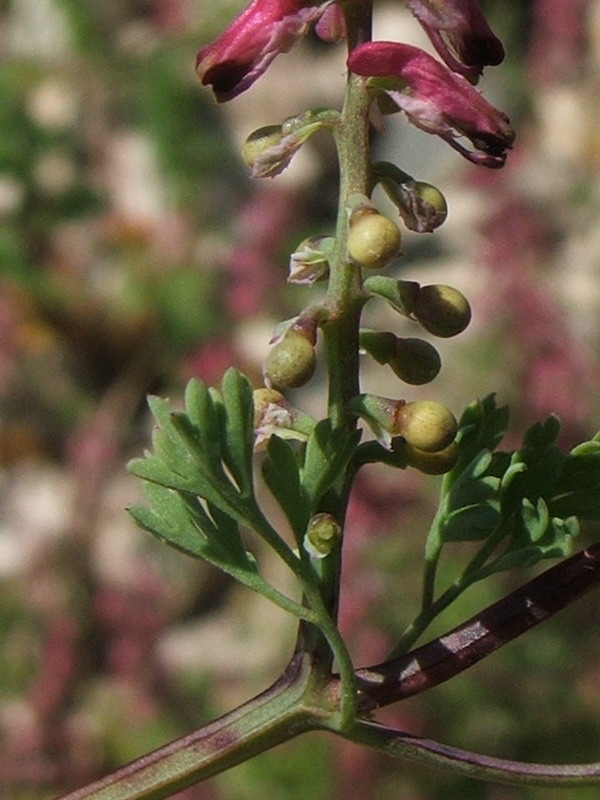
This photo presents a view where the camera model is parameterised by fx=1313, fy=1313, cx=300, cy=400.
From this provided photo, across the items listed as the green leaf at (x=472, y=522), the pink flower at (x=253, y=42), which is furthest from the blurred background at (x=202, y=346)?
the pink flower at (x=253, y=42)

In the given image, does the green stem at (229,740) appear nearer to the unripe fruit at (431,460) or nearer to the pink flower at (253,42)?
the unripe fruit at (431,460)

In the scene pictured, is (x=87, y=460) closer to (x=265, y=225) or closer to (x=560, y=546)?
(x=265, y=225)

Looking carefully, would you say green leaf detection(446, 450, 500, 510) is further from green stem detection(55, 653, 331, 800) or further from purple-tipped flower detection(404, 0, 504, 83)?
purple-tipped flower detection(404, 0, 504, 83)

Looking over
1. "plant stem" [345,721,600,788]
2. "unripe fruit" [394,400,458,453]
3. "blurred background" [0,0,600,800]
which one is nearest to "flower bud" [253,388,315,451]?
"unripe fruit" [394,400,458,453]

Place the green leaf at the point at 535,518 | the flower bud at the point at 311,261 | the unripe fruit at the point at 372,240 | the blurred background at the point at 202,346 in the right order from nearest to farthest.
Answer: the unripe fruit at the point at 372,240
the flower bud at the point at 311,261
the green leaf at the point at 535,518
the blurred background at the point at 202,346

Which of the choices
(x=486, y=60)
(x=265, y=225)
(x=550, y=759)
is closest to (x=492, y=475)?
(x=486, y=60)

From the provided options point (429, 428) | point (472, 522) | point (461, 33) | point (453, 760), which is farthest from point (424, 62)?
point (453, 760)

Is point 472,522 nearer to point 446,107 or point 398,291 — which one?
point 398,291
